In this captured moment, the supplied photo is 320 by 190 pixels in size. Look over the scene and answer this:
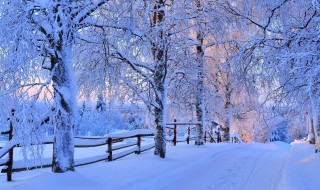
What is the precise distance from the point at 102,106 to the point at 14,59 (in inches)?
262

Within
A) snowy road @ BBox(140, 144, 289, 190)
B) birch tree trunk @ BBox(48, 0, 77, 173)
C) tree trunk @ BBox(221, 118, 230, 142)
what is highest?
birch tree trunk @ BBox(48, 0, 77, 173)

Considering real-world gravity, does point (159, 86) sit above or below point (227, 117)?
above

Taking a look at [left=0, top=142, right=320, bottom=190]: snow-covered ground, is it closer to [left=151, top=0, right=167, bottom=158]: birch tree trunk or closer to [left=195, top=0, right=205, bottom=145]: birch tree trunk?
Answer: [left=151, top=0, right=167, bottom=158]: birch tree trunk

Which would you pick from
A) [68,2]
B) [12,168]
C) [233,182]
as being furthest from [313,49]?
[12,168]

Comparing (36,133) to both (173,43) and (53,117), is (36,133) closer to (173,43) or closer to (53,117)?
(53,117)

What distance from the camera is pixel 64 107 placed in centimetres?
745

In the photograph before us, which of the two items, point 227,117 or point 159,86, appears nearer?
point 159,86

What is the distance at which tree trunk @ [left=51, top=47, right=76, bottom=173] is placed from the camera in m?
7.37

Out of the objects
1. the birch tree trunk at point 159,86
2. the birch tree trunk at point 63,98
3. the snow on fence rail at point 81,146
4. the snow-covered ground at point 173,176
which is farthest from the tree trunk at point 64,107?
the birch tree trunk at point 159,86

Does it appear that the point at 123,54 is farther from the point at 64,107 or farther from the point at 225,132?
the point at 225,132

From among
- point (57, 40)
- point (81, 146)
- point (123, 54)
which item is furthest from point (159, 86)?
point (57, 40)

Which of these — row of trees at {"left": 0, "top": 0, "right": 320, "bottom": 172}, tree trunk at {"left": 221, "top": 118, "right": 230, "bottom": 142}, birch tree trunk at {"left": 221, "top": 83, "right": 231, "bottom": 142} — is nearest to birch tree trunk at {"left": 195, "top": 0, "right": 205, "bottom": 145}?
row of trees at {"left": 0, "top": 0, "right": 320, "bottom": 172}

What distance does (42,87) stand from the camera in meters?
6.64

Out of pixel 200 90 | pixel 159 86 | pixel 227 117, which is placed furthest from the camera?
pixel 227 117
